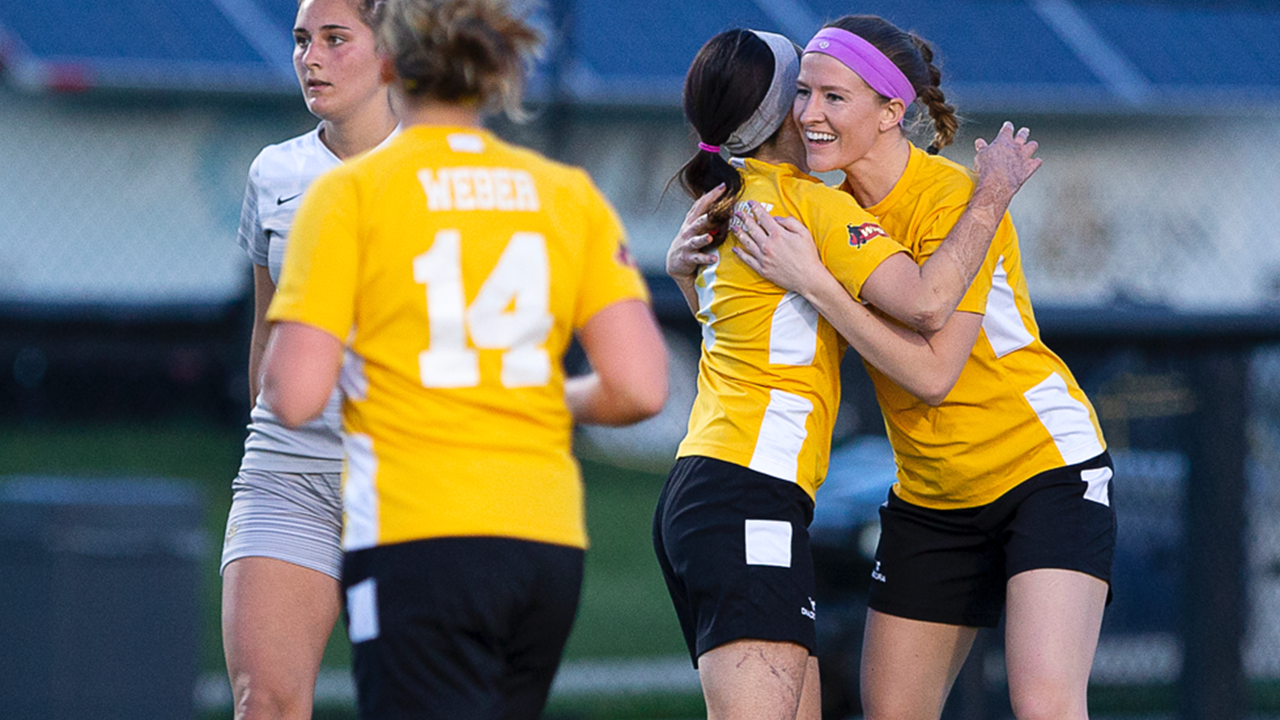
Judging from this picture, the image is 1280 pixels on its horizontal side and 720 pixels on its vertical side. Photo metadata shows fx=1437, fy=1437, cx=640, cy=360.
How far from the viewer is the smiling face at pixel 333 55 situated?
3455 millimetres

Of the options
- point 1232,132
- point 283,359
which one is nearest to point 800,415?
point 283,359

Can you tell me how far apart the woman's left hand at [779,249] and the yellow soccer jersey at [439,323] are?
30.4 inches

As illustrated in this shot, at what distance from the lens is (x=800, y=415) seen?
122 inches

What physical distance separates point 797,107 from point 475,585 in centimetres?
146

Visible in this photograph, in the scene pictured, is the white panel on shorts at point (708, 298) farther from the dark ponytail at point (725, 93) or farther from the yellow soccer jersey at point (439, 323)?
the yellow soccer jersey at point (439, 323)


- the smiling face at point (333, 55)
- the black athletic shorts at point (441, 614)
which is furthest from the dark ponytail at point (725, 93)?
the black athletic shorts at point (441, 614)

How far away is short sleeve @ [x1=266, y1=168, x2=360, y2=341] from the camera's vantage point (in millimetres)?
2281

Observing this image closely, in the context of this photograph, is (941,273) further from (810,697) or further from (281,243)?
(281,243)

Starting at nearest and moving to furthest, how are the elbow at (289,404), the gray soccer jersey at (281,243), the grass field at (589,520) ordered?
1. the elbow at (289,404)
2. the gray soccer jersey at (281,243)
3. the grass field at (589,520)

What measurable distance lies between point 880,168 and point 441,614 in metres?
1.60

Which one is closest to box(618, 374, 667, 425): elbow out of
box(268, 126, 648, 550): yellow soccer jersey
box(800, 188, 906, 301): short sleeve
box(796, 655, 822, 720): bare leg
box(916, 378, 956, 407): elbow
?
box(268, 126, 648, 550): yellow soccer jersey

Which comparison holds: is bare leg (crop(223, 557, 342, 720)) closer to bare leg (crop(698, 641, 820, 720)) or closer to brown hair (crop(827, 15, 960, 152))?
bare leg (crop(698, 641, 820, 720))

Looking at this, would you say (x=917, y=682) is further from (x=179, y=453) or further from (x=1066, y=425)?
(x=179, y=453)

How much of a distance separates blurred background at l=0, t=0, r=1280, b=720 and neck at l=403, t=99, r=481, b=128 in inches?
117
